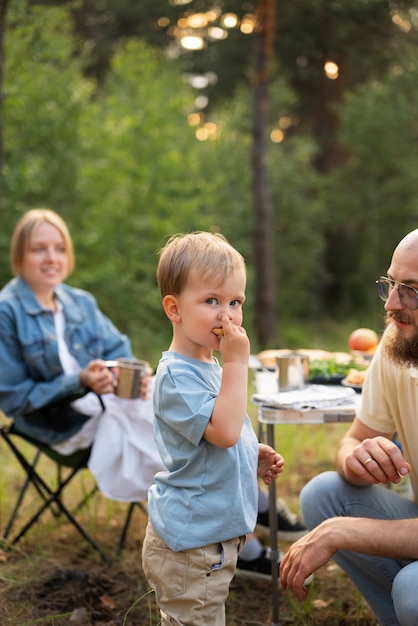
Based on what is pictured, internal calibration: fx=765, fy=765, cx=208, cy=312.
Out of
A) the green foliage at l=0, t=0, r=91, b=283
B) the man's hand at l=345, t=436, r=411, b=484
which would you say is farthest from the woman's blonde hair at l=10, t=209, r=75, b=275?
the green foliage at l=0, t=0, r=91, b=283

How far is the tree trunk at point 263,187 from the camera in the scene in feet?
31.8

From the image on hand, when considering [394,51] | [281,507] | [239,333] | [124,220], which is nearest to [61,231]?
[281,507]

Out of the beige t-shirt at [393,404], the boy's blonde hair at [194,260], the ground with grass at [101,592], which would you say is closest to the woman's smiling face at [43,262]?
the ground with grass at [101,592]

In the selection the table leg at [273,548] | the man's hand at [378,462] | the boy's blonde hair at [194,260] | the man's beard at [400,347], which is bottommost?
the table leg at [273,548]

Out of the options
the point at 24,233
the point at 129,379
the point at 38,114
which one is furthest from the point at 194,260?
the point at 38,114

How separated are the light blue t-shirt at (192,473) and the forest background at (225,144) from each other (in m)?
5.72

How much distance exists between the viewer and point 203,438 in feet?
6.38

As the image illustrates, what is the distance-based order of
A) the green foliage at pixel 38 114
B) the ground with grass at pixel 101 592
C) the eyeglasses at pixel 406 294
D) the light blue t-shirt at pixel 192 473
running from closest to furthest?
the light blue t-shirt at pixel 192 473, the eyeglasses at pixel 406 294, the ground with grass at pixel 101 592, the green foliage at pixel 38 114

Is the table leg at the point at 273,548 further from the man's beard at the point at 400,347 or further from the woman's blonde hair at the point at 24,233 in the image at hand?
the woman's blonde hair at the point at 24,233

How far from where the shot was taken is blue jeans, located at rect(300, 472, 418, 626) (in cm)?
236

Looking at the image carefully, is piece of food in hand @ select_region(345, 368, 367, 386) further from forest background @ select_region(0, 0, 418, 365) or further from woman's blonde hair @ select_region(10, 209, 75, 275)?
forest background @ select_region(0, 0, 418, 365)

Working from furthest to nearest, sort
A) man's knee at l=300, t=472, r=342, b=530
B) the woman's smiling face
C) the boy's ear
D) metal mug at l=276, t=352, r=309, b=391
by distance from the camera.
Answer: the woman's smiling face < metal mug at l=276, t=352, r=309, b=391 < man's knee at l=300, t=472, r=342, b=530 < the boy's ear

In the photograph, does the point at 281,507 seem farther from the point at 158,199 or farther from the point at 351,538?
the point at 158,199

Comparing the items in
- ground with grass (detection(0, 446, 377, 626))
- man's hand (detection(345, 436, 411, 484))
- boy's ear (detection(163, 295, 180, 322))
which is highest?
boy's ear (detection(163, 295, 180, 322))
